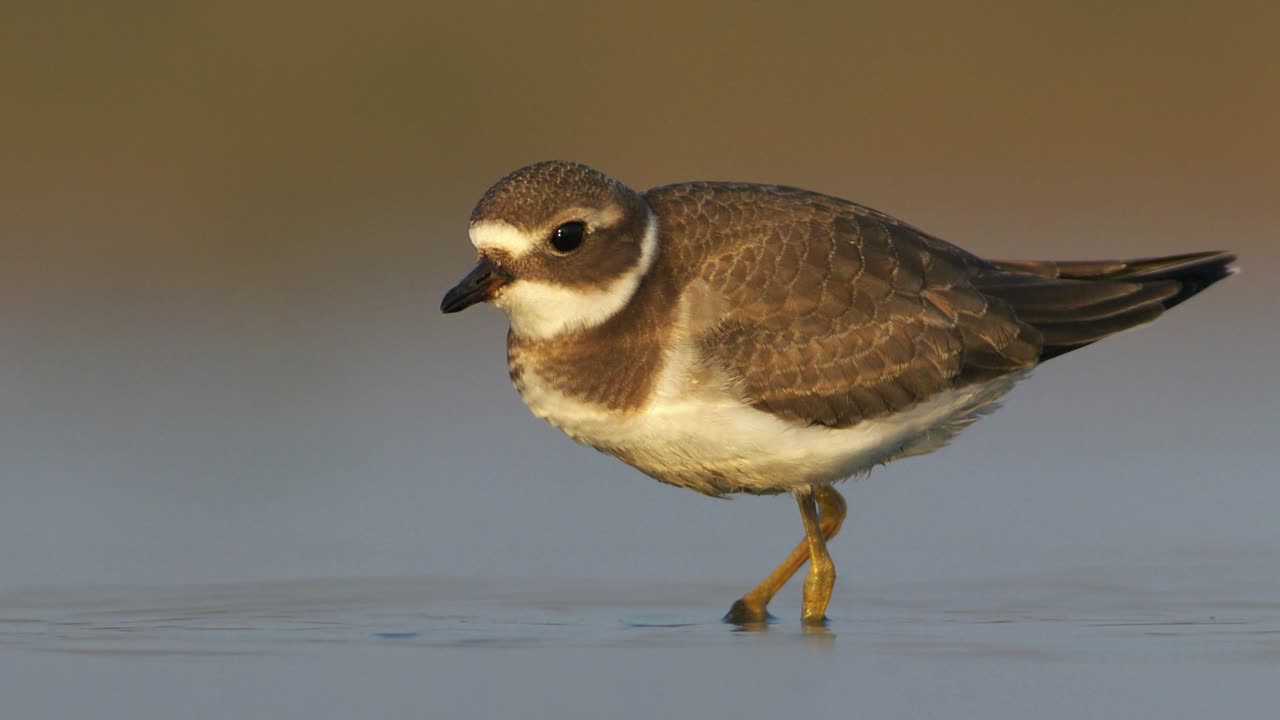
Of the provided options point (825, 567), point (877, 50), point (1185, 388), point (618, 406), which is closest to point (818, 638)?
point (825, 567)

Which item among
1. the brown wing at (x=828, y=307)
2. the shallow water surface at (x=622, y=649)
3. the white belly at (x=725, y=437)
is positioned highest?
the brown wing at (x=828, y=307)

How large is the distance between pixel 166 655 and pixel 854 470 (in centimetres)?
300

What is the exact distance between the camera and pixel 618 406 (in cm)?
790

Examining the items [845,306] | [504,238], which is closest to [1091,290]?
[845,306]

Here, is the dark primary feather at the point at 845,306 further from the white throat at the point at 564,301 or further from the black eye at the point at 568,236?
the black eye at the point at 568,236

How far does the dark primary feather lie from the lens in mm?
8039

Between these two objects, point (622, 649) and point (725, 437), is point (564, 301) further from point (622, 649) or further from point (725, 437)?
point (622, 649)

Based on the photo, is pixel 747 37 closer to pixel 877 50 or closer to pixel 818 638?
pixel 877 50

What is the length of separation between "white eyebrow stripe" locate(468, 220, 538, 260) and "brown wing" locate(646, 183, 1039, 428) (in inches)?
26.1

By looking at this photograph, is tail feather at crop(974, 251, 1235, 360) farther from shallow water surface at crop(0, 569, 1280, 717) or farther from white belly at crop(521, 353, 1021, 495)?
shallow water surface at crop(0, 569, 1280, 717)

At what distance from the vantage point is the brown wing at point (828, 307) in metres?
8.03

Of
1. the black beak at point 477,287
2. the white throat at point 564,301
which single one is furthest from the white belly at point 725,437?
the black beak at point 477,287

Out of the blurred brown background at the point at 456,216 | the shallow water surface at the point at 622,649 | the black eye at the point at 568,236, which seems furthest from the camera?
the blurred brown background at the point at 456,216

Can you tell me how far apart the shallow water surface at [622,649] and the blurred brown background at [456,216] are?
0.65 metres
